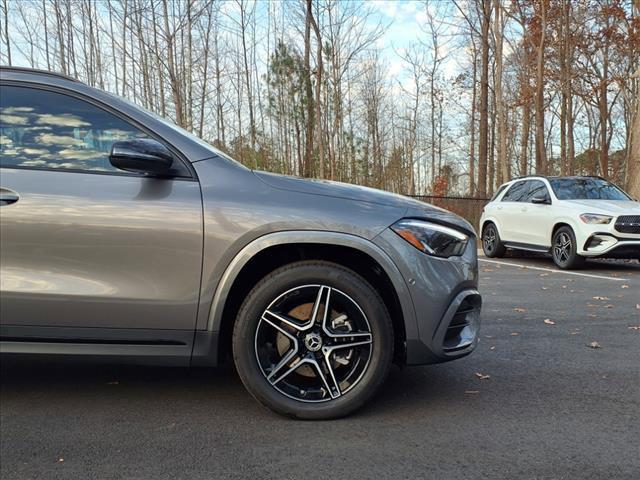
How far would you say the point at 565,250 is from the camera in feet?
29.0

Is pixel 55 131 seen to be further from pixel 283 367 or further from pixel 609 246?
pixel 609 246

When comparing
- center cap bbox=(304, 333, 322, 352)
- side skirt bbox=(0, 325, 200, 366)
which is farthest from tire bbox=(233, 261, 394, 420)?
side skirt bbox=(0, 325, 200, 366)

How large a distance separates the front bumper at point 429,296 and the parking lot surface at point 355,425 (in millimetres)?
388

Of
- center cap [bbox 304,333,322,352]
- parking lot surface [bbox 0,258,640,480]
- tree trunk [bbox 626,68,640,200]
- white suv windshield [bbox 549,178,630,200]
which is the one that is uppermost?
tree trunk [bbox 626,68,640,200]

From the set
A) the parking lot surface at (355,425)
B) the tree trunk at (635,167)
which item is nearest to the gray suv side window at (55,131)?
the parking lot surface at (355,425)

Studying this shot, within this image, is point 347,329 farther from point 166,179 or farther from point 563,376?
point 563,376

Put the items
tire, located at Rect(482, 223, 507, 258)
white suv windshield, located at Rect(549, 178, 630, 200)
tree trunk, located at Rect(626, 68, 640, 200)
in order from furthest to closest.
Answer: tree trunk, located at Rect(626, 68, 640, 200) → tire, located at Rect(482, 223, 507, 258) → white suv windshield, located at Rect(549, 178, 630, 200)

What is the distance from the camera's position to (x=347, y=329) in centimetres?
273

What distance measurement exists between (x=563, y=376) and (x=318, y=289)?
1887mm

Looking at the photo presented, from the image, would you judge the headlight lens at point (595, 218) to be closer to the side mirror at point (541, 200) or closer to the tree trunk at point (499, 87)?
the side mirror at point (541, 200)

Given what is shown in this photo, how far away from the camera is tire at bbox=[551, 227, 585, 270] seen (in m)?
8.60

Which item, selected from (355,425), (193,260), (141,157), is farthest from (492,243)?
(141,157)

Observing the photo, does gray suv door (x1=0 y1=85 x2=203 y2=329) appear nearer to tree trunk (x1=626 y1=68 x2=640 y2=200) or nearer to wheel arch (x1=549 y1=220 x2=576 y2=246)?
wheel arch (x1=549 y1=220 x2=576 y2=246)

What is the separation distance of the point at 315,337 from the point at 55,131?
1.77 metres
